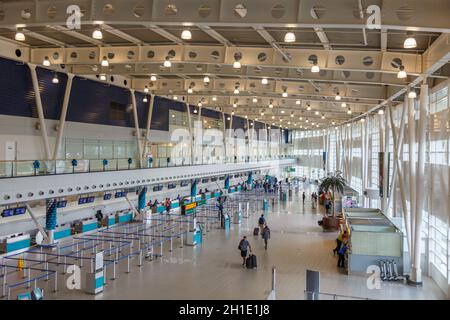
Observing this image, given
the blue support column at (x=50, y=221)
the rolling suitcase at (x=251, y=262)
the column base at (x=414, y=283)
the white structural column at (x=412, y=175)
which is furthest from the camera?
the blue support column at (x=50, y=221)

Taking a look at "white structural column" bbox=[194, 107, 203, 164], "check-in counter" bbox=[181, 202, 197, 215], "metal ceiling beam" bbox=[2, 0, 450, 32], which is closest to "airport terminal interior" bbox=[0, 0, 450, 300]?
"metal ceiling beam" bbox=[2, 0, 450, 32]

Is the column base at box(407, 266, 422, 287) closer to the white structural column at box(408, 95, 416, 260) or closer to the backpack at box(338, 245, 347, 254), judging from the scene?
the white structural column at box(408, 95, 416, 260)

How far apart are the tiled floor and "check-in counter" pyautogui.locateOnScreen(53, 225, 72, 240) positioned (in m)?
7.02

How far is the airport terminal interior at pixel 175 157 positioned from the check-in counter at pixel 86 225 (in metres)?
0.21

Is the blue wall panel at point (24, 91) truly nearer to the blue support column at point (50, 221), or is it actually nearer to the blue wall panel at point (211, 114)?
the blue support column at point (50, 221)

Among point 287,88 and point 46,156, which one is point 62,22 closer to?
point 46,156

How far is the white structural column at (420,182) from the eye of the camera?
47.9 feet

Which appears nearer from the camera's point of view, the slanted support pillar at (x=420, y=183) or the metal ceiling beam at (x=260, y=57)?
the metal ceiling beam at (x=260, y=57)

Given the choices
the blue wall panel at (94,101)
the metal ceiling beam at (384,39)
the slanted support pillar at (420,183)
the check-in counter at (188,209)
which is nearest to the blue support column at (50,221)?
the blue wall panel at (94,101)

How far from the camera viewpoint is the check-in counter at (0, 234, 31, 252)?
1845cm

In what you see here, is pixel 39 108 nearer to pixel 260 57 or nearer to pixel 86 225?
pixel 86 225

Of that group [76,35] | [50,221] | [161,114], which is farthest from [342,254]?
[161,114]

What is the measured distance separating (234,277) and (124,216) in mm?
14647
